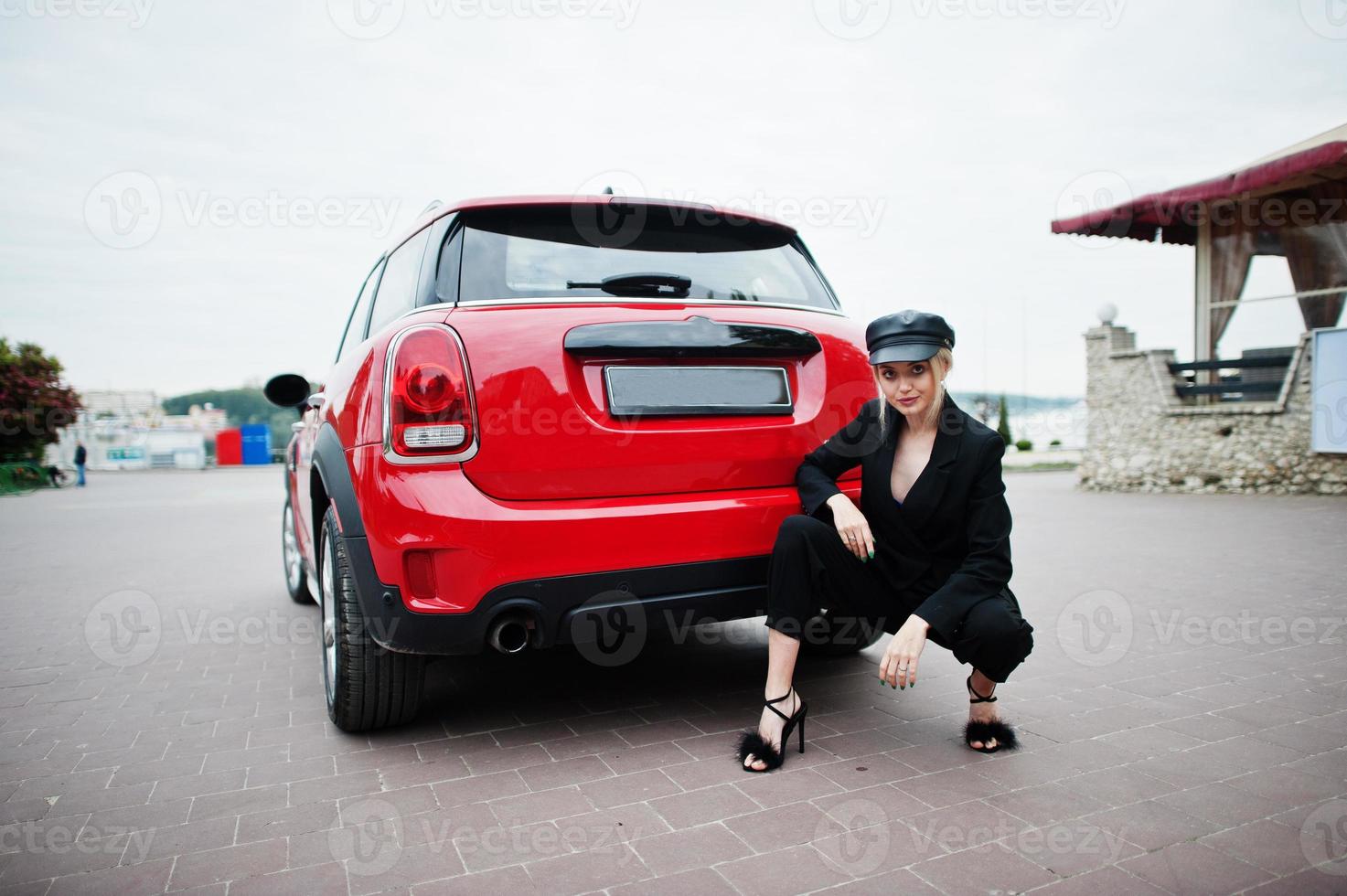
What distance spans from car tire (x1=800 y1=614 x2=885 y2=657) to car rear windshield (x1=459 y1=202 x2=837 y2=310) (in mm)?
1224

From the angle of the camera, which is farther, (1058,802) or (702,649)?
(702,649)

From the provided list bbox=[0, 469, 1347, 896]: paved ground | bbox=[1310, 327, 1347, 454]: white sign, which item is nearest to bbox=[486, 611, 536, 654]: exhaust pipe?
bbox=[0, 469, 1347, 896]: paved ground

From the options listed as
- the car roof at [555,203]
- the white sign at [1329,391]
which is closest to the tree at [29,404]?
the car roof at [555,203]

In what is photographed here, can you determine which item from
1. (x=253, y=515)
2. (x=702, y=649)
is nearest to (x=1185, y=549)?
(x=702, y=649)

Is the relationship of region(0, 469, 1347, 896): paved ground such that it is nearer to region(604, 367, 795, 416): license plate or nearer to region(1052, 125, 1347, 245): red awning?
region(604, 367, 795, 416): license plate

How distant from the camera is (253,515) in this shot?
1359 cm

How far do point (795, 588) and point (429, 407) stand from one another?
1263mm

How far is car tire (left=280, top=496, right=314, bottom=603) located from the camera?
5.66 metres

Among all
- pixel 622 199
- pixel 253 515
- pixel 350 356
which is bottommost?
pixel 253 515

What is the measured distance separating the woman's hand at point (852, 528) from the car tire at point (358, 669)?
150 centimetres

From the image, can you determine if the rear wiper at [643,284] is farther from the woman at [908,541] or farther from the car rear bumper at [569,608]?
the car rear bumper at [569,608]

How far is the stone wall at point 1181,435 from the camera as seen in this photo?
11711 mm

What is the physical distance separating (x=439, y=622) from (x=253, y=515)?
12444 mm

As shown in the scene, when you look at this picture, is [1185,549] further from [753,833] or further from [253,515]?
[253,515]
